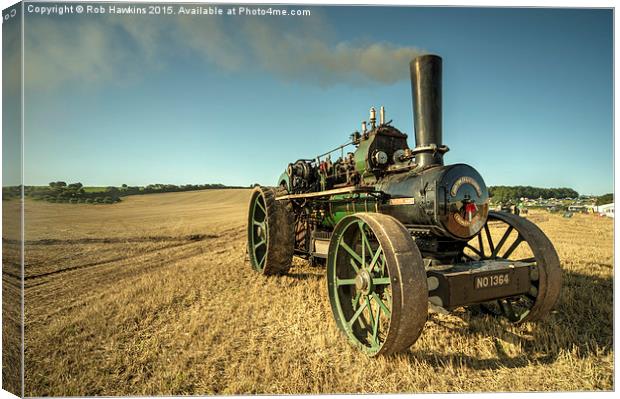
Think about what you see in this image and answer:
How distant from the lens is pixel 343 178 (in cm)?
618

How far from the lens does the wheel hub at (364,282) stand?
3.52m

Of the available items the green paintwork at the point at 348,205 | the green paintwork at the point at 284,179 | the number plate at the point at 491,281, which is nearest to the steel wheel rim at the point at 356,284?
the green paintwork at the point at 348,205

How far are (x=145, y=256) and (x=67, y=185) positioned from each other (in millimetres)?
6030

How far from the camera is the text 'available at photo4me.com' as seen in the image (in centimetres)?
330

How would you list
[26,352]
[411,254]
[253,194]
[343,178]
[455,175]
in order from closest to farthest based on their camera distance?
[411,254], [26,352], [455,175], [343,178], [253,194]

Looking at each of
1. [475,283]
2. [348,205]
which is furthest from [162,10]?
[475,283]

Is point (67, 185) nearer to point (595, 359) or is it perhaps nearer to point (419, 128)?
point (419, 128)

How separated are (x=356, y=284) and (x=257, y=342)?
1296mm

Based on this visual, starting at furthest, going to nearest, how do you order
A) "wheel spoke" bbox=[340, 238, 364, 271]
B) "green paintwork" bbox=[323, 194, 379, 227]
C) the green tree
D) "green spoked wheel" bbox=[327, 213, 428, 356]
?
1. "green paintwork" bbox=[323, 194, 379, 227]
2. "wheel spoke" bbox=[340, 238, 364, 271]
3. the green tree
4. "green spoked wheel" bbox=[327, 213, 428, 356]

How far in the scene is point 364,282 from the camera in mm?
3582

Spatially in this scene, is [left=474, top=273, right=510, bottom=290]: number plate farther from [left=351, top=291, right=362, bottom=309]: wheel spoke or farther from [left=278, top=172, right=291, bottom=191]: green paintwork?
[left=278, top=172, right=291, bottom=191]: green paintwork

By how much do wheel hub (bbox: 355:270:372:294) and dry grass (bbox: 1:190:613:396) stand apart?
64 cm

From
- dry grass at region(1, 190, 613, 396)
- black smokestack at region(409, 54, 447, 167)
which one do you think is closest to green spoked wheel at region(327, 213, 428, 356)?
dry grass at region(1, 190, 613, 396)

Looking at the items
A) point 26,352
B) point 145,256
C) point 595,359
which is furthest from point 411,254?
point 145,256
